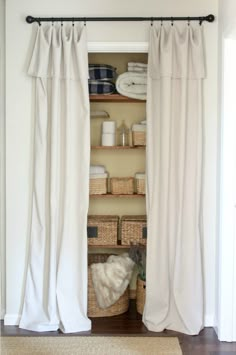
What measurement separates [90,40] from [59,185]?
1.10 m

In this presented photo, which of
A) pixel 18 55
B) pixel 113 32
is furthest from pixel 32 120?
pixel 113 32

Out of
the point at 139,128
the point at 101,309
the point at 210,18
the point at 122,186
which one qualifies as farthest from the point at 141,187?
the point at 210,18

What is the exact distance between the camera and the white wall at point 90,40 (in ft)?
10.0

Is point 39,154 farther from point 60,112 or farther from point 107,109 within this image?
point 107,109

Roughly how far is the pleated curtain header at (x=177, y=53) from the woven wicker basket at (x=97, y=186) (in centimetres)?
94

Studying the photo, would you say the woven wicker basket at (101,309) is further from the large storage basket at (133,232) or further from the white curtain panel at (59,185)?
the large storage basket at (133,232)

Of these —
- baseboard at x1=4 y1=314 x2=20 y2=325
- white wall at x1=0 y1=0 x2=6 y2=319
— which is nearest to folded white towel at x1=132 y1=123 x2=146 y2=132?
white wall at x1=0 y1=0 x2=6 y2=319

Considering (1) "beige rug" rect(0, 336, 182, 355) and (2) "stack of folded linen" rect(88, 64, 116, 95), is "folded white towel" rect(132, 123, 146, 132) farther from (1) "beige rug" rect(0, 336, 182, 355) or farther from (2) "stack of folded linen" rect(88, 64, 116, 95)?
(1) "beige rug" rect(0, 336, 182, 355)

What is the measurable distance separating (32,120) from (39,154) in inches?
10.8

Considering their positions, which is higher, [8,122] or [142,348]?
[8,122]

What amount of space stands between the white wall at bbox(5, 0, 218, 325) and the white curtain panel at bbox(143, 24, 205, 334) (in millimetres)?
99

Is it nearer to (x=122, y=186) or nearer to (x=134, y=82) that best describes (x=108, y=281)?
(x=122, y=186)

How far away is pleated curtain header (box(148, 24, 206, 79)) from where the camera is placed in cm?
298

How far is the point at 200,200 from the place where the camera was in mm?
3053
